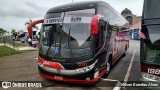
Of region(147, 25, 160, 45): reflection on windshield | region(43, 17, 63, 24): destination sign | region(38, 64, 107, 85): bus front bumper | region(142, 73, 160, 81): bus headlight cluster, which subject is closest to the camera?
region(142, 73, 160, 81): bus headlight cluster

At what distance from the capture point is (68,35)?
287 inches

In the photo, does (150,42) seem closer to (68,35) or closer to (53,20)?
(68,35)

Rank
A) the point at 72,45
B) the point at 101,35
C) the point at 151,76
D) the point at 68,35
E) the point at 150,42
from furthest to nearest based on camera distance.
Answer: the point at 101,35
the point at 68,35
the point at 72,45
the point at 150,42
the point at 151,76

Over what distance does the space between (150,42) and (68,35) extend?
2884mm

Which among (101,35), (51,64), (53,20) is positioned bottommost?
(51,64)

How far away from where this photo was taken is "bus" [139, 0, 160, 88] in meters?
6.12

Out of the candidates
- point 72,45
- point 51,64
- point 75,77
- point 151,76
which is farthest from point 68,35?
point 151,76

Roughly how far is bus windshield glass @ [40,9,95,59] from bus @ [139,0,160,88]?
1836 millimetres

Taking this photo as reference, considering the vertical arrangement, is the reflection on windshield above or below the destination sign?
below

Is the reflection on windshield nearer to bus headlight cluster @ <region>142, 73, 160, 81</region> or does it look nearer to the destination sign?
bus headlight cluster @ <region>142, 73, 160, 81</region>

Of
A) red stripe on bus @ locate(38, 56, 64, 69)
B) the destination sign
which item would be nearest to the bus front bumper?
red stripe on bus @ locate(38, 56, 64, 69)

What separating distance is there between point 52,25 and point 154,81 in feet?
13.9

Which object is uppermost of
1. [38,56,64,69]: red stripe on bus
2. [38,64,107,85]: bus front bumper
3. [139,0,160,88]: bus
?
[139,0,160,88]: bus

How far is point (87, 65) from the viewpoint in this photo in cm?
695
